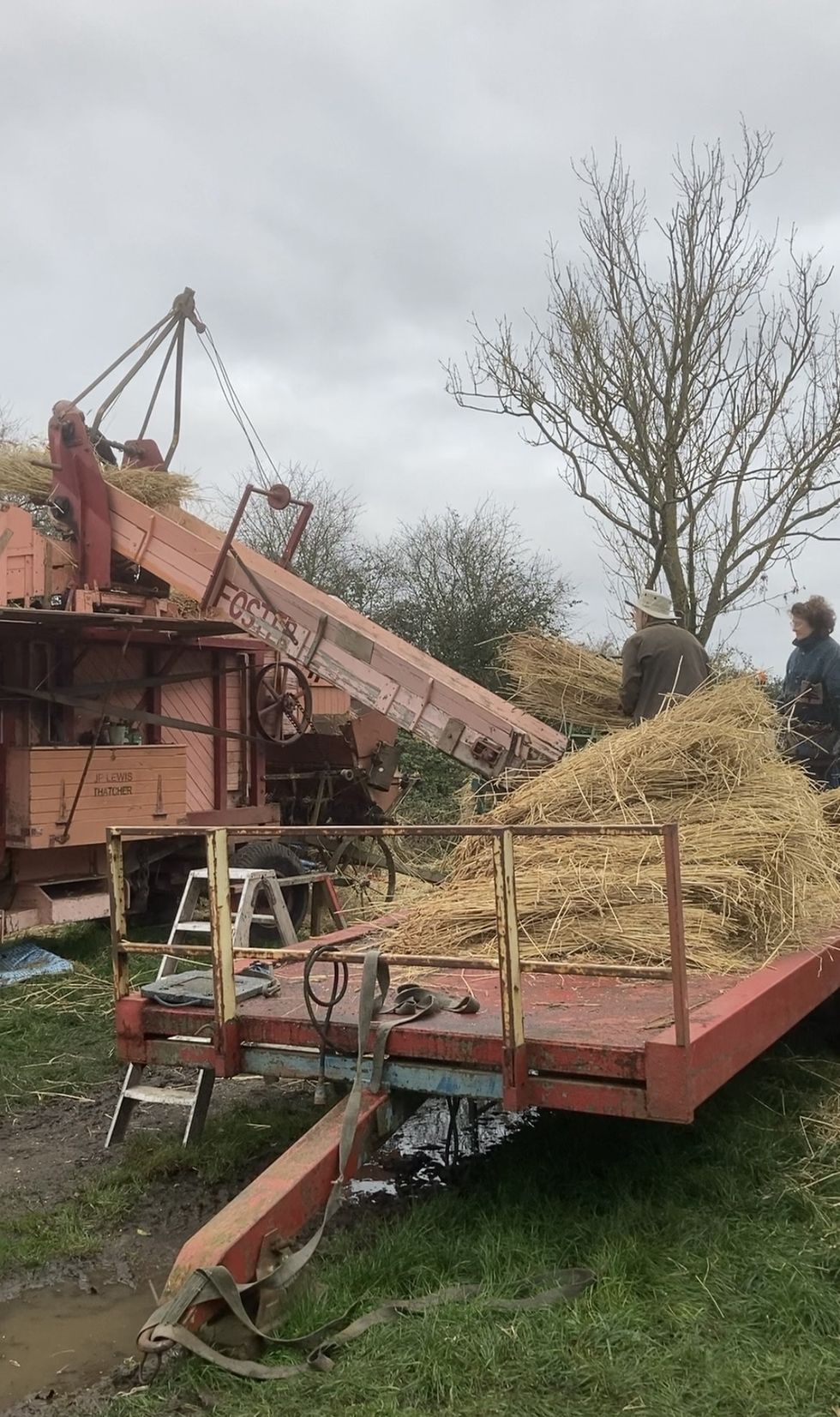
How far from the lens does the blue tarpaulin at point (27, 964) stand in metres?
7.53

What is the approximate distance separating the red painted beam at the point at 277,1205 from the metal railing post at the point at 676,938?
1.07m

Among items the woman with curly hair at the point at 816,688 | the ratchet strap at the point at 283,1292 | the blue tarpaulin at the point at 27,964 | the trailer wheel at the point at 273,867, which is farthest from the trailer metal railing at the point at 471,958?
the trailer wheel at the point at 273,867

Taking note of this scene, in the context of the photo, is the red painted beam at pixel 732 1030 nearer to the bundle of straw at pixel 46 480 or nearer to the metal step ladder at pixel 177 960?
the metal step ladder at pixel 177 960

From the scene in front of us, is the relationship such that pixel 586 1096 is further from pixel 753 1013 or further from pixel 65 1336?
pixel 65 1336

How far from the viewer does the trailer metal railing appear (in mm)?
3244

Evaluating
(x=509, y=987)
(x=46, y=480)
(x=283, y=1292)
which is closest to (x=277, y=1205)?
(x=283, y=1292)

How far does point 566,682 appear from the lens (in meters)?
7.08

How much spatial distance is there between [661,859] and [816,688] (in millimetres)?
2631

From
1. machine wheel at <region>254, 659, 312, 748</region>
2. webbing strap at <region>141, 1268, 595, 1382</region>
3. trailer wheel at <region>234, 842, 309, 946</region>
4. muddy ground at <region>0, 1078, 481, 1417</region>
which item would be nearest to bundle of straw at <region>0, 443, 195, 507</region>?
machine wheel at <region>254, 659, 312, 748</region>

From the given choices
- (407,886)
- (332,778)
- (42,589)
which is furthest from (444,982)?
(332,778)

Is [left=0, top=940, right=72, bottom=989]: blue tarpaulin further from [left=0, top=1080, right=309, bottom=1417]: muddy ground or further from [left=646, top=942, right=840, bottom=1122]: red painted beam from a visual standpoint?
[left=646, top=942, right=840, bottom=1122]: red painted beam

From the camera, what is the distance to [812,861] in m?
4.84

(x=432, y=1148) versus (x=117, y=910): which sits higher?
(x=117, y=910)

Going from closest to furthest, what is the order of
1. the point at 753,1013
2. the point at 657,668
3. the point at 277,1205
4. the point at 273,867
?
the point at 277,1205 < the point at 753,1013 < the point at 657,668 < the point at 273,867
